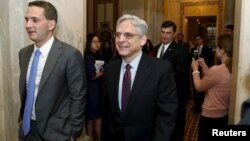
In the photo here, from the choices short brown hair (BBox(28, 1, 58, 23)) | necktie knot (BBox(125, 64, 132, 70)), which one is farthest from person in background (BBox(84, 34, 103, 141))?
necktie knot (BBox(125, 64, 132, 70))

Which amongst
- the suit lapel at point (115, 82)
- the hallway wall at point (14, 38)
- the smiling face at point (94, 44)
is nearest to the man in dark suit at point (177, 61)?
the smiling face at point (94, 44)

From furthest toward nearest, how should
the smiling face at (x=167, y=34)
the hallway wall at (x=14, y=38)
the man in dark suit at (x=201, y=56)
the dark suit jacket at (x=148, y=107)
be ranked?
the man in dark suit at (x=201, y=56), the smiling face at (x=167, y=34), the hallway wall at (x=14, y=38), the dark suit jacket at (x=148, y=107)

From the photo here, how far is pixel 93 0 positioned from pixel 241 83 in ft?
23.9

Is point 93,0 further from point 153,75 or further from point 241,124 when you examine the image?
point 241,124

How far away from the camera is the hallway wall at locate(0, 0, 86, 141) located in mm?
3121

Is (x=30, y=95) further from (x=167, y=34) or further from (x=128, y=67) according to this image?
(x=167, y=34)

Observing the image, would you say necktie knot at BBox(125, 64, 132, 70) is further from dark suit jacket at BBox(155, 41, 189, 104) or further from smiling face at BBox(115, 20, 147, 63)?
dark suit jacket at BBox(155, 41, 189, 104)

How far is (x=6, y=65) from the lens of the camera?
3.28 meters

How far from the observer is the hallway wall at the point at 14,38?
10.2 feet

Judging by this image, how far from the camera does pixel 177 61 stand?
4.46 meters

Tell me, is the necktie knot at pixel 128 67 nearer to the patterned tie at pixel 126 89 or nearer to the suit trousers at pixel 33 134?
the patterned tie at pixel 126 89

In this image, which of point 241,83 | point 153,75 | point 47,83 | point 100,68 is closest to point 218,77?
point 241,83

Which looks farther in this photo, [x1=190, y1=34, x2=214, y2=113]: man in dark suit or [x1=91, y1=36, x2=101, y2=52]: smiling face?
[x1=190, y1=34, x2=214, y2=113]: man in dark suit

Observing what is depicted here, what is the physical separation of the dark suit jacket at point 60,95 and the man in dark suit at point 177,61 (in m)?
2.16
